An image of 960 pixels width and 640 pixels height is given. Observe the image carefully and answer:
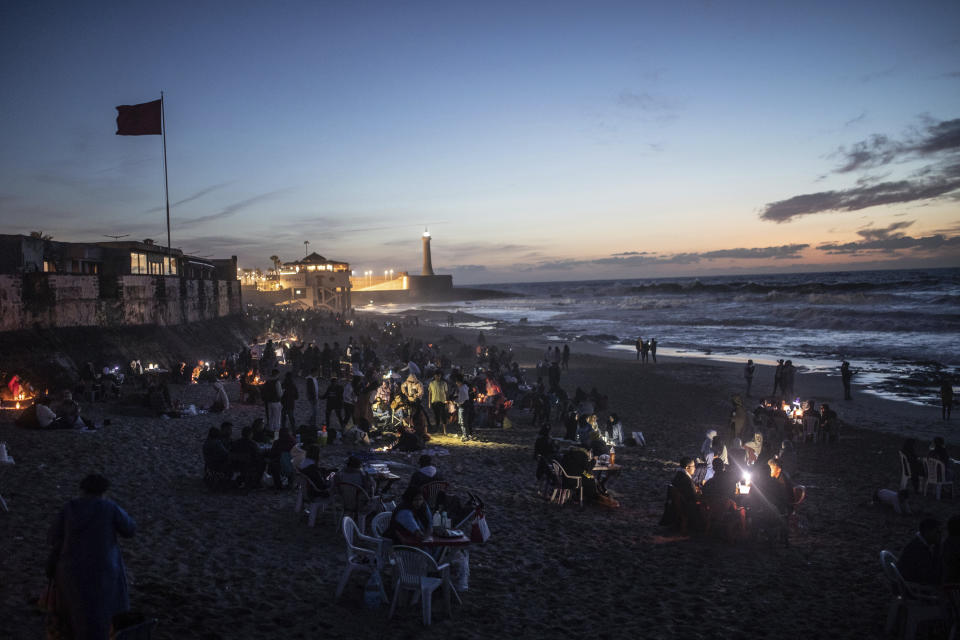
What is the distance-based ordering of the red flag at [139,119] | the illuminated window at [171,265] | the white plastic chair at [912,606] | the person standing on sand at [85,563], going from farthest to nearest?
the illuminated window at [171,265], the red flag at [139,119], the white plastic chair at [912,606], the person standing on sand at [85,563]

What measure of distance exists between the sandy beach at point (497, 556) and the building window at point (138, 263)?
22744mm

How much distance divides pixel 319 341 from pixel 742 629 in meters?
30.9

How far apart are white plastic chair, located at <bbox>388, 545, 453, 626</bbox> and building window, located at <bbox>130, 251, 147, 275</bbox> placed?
31.7 meters

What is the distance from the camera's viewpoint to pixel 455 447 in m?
12.3

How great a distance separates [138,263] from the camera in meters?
32.4

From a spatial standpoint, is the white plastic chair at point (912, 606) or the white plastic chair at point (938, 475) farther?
the white plastic chair at point (938, 475)

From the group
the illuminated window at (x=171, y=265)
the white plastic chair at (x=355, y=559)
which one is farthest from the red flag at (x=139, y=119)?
the white plastic chair at (x=355, y=559)

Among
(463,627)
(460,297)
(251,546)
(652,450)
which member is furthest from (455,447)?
(460,297)

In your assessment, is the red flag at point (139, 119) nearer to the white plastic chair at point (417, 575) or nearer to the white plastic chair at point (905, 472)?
the white plastic chair at point (417, 575)

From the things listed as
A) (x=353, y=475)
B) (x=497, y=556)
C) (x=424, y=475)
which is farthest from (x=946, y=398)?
(x=353, y=475)

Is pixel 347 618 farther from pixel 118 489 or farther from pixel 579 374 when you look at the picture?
pixel 579 374

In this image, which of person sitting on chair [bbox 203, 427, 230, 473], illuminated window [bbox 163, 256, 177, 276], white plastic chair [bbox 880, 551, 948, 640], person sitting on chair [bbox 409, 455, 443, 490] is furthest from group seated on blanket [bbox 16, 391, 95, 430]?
illuminated window [bbox 163, 256, 177, 276]

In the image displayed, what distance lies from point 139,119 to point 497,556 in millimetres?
23529

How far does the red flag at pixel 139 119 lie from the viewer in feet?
74.3
